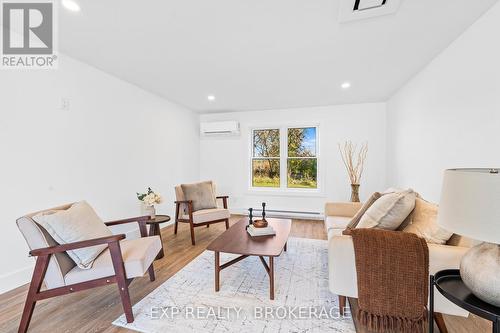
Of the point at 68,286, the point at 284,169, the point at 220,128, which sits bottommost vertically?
the point at 68,286

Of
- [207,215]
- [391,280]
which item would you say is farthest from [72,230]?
[391,280]

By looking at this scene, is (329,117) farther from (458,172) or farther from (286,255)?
(458,172)

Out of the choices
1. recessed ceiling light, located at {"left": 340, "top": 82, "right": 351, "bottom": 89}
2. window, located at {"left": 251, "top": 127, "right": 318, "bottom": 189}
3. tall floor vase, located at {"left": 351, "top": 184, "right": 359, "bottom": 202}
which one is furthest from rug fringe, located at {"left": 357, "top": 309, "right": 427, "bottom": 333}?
window, located at {"left": 251, "top": 127, "right": 318, "bottom": 189}

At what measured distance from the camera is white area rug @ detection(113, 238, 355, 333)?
1.60 m

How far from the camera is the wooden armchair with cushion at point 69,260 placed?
1.52 metres

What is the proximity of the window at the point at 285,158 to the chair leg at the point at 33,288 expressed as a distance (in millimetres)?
3825

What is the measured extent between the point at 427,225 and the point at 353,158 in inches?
113

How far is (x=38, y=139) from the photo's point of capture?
7.40 feet

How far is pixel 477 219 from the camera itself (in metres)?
0.87

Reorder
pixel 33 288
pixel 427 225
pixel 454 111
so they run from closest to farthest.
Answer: pixel 33 288
pixel 427 225
pixel 454 111

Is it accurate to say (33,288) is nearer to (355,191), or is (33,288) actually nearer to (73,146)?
(73,146)

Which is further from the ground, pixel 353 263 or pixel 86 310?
pixel 353 263

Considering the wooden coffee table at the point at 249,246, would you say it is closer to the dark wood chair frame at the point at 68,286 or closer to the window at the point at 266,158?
the dark wood chair frame at the point at 68,286

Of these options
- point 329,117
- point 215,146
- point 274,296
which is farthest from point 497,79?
point 215,146
